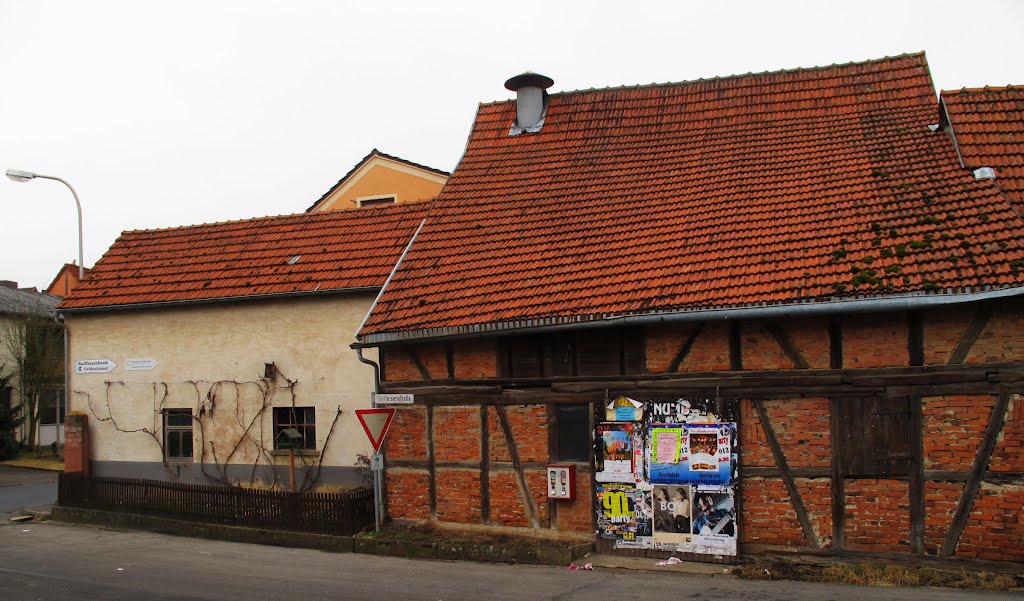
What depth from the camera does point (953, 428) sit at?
1096cm

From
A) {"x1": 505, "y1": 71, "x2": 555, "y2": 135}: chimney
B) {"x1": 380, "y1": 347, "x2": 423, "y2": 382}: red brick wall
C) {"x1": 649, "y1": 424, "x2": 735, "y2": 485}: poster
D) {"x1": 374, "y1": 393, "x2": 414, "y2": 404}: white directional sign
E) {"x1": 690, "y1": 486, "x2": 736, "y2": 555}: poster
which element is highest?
{"x1": 505, "y1": 71, "x2": 555, "y2": 135}: chimney

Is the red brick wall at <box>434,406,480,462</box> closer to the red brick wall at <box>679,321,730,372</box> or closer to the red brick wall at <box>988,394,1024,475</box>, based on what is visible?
the red brick wall at <box>679,321,730,372</box>


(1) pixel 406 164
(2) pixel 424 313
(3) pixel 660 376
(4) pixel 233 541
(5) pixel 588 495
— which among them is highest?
(1) pixel 406 164

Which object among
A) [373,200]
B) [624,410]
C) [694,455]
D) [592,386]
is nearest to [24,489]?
[373,200]

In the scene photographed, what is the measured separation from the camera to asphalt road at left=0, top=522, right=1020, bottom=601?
1034 cm

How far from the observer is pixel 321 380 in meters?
17.9

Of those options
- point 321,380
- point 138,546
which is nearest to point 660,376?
point 321,380

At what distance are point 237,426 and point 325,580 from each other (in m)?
7.47

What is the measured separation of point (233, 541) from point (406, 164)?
50.6 ft

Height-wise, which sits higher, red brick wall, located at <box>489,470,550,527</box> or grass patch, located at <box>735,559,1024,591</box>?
red brick wall, located at <box>489,470,550,527</box>

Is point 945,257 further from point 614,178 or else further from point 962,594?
point 614,178

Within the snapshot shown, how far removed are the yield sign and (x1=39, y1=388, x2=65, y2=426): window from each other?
24400 millimetres

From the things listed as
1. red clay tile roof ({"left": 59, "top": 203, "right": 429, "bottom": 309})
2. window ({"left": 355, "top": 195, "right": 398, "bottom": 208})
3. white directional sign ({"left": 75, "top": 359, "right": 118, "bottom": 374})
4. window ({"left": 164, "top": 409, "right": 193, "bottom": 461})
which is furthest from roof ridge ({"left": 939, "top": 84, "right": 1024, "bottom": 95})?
window ({"left": 355, "top": 195, "right": 398, "bottom": 208})

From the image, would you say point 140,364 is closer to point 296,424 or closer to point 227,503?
point 296,424
